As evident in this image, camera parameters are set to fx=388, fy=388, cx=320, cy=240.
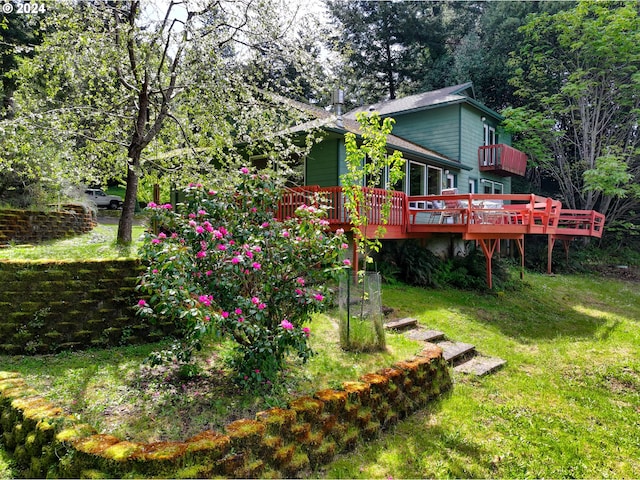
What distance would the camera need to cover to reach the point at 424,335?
6.13 metres

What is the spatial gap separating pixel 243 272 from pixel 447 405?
2.83 m

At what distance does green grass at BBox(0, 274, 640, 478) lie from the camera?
3.28 meters

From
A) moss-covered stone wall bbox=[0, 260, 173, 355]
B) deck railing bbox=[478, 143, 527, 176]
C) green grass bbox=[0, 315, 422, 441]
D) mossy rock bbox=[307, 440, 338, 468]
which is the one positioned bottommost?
mossy rock bbox=[307, 440, 338, 468]

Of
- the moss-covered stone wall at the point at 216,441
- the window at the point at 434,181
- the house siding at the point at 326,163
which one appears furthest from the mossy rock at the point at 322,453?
the window at the point at 434,181

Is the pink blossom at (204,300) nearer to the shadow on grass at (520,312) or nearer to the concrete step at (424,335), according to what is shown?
the concrete step at (424,335)

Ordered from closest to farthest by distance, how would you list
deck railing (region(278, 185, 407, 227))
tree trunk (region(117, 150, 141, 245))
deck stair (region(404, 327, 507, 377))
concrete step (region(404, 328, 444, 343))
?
deck stair (region(404, 327, 507, 377))
concrete step (region(404, 328, 444, 343))
tree trunk (region(117, 150, 141, 245))
deck railing (region(278, 185, 407, 227))

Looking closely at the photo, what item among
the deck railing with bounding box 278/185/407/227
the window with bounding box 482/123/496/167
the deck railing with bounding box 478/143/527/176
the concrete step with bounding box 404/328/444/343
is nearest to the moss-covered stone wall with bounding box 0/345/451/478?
the concrete step with bounding box 404/328/444/343

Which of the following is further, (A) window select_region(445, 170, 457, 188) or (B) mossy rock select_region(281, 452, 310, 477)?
(A) window select_region(445, 170, 457, 188)

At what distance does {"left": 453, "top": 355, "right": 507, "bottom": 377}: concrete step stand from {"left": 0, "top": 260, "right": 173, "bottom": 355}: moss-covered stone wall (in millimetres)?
4048

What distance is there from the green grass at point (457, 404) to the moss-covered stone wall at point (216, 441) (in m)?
0.19

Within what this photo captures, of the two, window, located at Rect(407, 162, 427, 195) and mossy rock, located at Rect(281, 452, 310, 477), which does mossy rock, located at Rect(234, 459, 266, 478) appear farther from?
window, located at Rect(407, 162, 427, 195)

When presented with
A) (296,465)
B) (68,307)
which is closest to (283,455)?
(296,465)

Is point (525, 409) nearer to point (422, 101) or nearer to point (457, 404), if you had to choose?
point (457, 404)

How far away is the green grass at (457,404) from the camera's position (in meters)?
3.28
